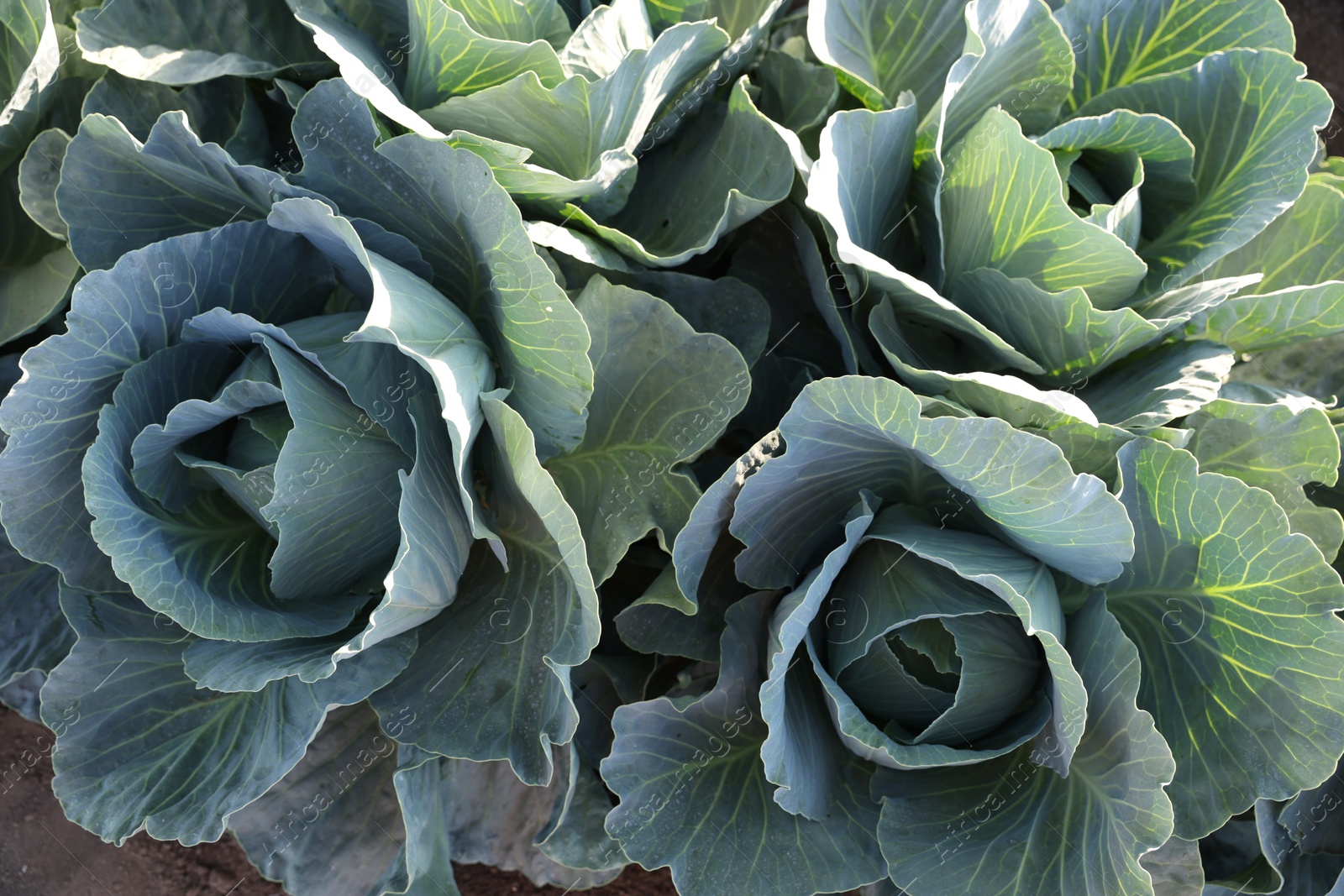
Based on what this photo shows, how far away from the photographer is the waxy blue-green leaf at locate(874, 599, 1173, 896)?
5.22 feet

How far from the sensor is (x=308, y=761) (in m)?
2.16

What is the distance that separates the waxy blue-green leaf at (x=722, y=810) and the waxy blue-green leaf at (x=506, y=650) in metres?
0.14

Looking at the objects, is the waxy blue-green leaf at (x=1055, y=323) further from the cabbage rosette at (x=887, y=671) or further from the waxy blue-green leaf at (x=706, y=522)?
the waxy blue-green leaf at (x=706, y=522)

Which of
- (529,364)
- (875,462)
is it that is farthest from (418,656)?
(875,462)

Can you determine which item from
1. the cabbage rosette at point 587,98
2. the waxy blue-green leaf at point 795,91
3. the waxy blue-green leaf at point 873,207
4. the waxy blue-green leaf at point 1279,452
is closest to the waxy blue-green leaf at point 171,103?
the cabbage rosette at point 587,98

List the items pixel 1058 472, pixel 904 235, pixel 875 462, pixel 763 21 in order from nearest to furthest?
1. pixel 1058 472
2. pixel 875 462
3. pixel 763 21
4. pixel 904 235

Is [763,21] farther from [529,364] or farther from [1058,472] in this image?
[1058,472]

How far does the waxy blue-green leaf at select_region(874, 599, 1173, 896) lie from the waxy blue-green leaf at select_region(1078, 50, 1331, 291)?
765mm

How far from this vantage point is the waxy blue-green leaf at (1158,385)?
5.90ft

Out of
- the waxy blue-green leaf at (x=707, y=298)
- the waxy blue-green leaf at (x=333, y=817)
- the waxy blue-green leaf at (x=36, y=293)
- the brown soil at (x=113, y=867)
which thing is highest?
the waxy blue-green leaf at (x=707, y=298)

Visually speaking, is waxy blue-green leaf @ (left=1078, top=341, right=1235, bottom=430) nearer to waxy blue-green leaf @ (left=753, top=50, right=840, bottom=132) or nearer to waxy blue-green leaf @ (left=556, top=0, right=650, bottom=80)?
waxy blue-green leaf @ (left=753, top=50, right=840, bottom=132)

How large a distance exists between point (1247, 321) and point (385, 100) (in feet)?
5.26

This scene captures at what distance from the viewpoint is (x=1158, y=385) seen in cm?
188

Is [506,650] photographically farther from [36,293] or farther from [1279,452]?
[1279,452]
